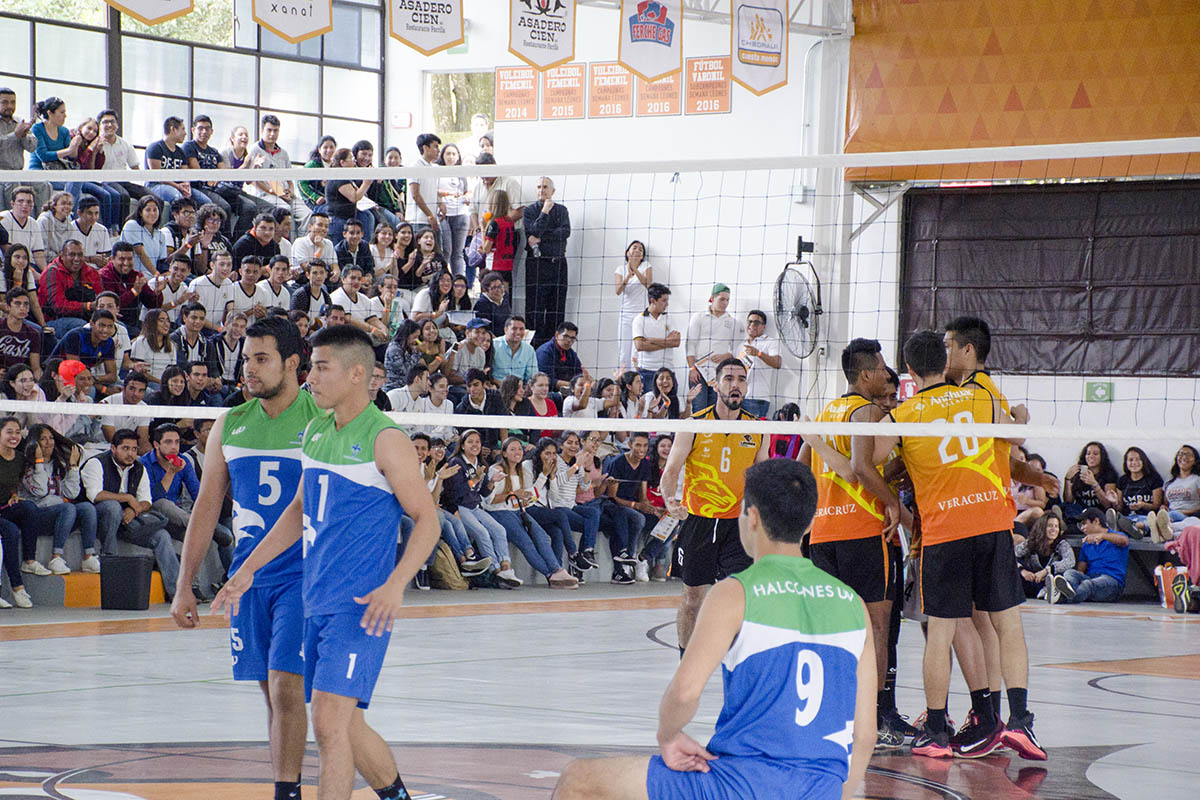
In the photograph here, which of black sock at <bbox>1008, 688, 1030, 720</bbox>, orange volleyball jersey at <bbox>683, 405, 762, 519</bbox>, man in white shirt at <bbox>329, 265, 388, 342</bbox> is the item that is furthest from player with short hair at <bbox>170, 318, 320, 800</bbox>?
man in white shirt at <bbox>329, 265, 388, 342</bbox>

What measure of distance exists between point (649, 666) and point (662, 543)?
6.58 metres

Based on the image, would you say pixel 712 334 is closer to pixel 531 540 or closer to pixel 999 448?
pixel 531 540

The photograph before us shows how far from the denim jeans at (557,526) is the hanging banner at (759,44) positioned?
204 inches

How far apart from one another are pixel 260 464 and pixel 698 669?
83.1 inches

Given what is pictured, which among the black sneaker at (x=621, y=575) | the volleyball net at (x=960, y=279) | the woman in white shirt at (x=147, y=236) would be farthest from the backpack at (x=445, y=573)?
the woman in white shirt at (x=147, y=236)

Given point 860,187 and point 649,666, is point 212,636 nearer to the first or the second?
point 649,666

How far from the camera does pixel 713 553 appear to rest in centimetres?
745

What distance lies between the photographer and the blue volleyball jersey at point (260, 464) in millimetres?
4945

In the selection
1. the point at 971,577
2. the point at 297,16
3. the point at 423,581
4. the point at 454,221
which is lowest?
the point at 423,581

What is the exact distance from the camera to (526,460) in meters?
14.4

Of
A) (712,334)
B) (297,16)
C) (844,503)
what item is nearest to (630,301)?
(712,334)

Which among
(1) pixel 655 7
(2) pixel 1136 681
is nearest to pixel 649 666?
(2) pixel 1136 681

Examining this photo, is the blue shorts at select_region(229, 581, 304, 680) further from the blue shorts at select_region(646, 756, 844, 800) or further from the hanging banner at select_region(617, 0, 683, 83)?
the hanging banner at select_region(617, 0, 683, 83)

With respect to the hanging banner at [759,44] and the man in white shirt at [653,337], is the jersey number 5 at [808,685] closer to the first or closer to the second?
the man in white shirt at [653,337]
